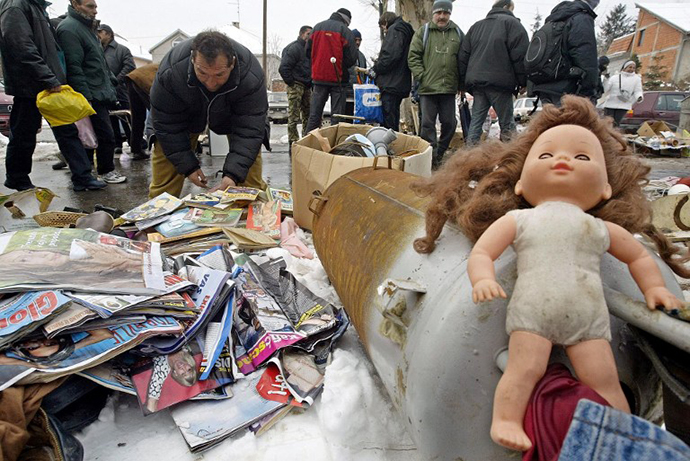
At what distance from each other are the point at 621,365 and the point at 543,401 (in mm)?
224

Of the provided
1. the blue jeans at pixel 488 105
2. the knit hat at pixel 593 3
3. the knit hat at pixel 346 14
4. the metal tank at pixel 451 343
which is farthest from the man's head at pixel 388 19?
the metal tank at pixel 451 343

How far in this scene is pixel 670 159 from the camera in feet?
22.6

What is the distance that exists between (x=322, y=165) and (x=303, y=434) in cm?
163

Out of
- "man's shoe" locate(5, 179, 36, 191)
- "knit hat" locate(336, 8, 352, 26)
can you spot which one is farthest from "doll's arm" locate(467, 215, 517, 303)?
"knit hat" locate(336, 8, 352, 26)

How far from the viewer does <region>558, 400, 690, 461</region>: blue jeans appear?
564 millimetres

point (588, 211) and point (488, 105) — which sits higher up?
point (488, 105)

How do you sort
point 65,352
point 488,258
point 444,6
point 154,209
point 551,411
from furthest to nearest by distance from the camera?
point 444,6
point 154,209
point 65,352
point 488,258
point 551,411

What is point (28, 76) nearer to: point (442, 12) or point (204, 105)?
point (204, 105)

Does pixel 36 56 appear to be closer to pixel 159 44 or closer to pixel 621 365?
pixel 621 365

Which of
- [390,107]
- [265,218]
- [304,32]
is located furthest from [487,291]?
[304,32]

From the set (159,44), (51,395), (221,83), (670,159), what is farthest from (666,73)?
(159,44)

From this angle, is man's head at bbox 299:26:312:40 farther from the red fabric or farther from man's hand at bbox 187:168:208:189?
the red fabric

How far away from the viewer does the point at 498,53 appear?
4031 millimetres

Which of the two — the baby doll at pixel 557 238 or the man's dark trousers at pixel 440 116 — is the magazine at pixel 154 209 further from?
the man's dark trousers at pixel 440 116
